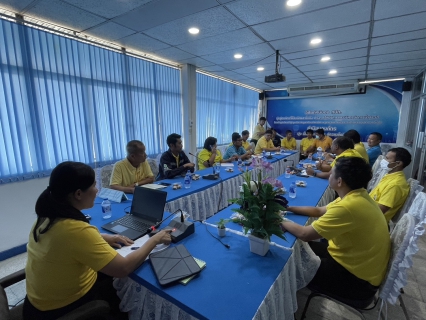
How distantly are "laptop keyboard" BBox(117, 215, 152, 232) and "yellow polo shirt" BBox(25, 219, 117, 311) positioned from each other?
0.43m

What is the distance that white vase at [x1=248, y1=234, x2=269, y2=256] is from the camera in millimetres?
1104

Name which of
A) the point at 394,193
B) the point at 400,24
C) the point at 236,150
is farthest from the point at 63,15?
the point at 400,24

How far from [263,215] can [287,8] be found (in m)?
2.24

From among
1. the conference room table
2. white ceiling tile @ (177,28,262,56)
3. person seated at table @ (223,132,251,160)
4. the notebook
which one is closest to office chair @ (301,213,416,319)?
the conference room table

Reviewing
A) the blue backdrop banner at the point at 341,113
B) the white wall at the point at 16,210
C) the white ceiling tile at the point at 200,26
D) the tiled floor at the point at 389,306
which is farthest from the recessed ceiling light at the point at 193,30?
the blue backdrop banner at the point at 341,113

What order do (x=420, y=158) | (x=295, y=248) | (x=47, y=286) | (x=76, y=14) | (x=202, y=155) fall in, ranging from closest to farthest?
(x=47, y=286) → (x=295, y=248) → (x=76, y=14) → (x=202, y=155) → (x=420, y=158)

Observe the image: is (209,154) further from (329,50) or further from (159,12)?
(329,50)

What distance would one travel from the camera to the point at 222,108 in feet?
20.0

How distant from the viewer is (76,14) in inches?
91.7

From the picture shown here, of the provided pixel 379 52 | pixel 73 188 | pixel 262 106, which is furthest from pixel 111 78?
pixel 262 106

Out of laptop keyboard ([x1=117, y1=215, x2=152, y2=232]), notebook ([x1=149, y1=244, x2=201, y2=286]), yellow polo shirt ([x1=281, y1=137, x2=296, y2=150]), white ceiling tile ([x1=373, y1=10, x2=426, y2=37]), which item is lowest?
notebook ([x1=149, y1=244, x2=201, y2=286])

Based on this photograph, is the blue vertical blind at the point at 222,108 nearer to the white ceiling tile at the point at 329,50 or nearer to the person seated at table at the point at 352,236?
the white ceiling tile at the point at 329,50

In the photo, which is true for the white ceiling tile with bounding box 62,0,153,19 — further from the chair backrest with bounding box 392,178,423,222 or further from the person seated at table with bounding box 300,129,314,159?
the person seated at table with bounding box 300,129,314,159

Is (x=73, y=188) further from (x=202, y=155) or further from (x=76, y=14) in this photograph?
(x=202, y=155)
